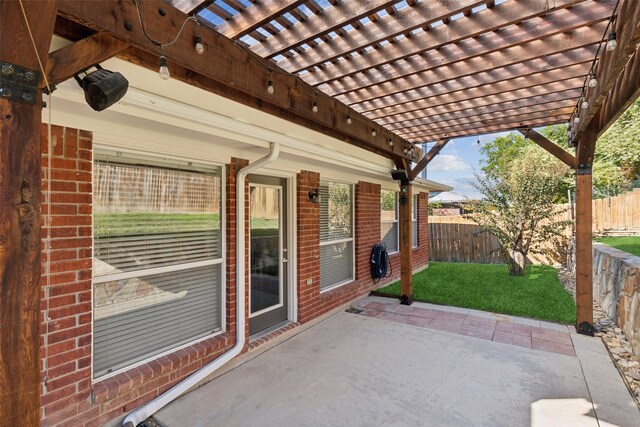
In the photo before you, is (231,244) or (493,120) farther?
(493,120)

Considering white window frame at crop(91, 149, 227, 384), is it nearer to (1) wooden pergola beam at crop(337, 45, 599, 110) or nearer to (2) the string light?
(1) wooden pergola beam at crop(337, 45, 599, 110)

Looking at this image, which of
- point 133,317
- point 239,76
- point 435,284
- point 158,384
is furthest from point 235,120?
point 435,284

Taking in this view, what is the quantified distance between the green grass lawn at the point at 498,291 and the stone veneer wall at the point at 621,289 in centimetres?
51

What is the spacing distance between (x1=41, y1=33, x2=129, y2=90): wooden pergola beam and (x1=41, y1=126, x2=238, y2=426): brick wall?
92 cm

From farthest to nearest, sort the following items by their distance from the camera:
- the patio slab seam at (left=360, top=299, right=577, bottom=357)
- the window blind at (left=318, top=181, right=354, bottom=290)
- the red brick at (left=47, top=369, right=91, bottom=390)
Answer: the window blind at (left=318, top=181, right=354, bottom=290) → the patio slab seam at (left=360, top=299, right=577, bottom=357) → the red brick at (left=47, top=369, right=91, bottom=390)

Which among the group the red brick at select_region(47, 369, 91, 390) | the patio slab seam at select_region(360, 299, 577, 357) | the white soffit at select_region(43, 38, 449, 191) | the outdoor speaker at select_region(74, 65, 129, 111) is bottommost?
the patio slab seam at select_region(360, 299, 577, 357)

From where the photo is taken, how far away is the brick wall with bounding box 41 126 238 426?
2289mm

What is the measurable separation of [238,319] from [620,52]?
13.0 ft

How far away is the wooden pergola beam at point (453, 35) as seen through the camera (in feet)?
7.97

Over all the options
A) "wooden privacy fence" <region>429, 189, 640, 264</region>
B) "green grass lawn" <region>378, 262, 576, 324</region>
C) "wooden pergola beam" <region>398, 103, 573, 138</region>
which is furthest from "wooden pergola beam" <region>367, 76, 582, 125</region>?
"wooden privacy fence" <region>429, 189, 640, 264</region>

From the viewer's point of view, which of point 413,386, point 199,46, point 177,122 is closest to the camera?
point 199,46

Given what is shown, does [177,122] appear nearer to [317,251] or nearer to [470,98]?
[317,251]

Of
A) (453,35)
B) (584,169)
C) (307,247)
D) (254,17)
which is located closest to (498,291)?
(584,169)

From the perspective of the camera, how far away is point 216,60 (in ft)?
7.91
